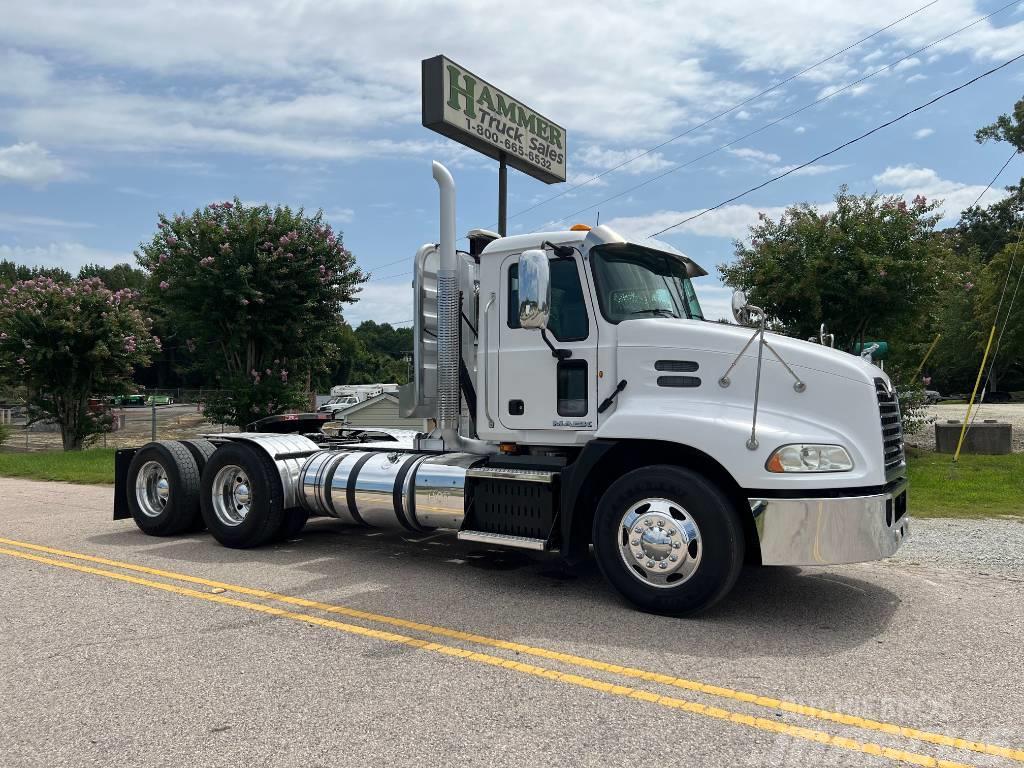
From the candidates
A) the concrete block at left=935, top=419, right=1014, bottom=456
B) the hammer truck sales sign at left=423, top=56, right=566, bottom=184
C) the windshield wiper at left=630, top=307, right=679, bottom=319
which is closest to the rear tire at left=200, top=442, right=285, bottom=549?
the windshield wiper at left=630, top=307, right=679, bottom=319

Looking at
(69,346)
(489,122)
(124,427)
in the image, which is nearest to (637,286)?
(489,122)

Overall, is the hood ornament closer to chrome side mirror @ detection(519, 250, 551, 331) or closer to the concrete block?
chrome side mirror @ detection(519, 250, 551, 331)

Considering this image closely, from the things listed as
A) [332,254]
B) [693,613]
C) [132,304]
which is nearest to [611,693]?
[693,613]

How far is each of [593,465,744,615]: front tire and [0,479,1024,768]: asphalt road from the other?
224mm

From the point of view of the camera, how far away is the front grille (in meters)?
5.63

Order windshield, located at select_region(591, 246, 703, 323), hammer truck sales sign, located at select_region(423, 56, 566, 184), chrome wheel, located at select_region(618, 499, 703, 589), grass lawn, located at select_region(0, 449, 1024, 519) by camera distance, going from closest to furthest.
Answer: chrome wheel, located at select_region(618, 499, 703, 589)
windshield, located at select_region(591, 246, 703, 323)
grass lawn, located at select_region(0, 449, 1024, 519)
hammer truck sales sign, located at select_region(423, 56, 566, 184)

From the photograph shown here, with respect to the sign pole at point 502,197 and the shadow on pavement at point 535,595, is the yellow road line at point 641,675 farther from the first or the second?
the sign pole at point 502,197

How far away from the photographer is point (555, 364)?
6.58 meters

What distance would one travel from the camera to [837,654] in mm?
4930

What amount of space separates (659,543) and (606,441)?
851 mm

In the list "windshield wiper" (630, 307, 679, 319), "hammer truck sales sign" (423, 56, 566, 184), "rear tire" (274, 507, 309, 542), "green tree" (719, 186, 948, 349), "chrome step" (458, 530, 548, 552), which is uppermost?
"hammer truck sales sign" (423, 56, 566, 184)

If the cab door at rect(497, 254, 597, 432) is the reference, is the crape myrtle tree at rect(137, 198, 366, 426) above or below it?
above

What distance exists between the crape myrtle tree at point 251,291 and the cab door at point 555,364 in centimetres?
1412

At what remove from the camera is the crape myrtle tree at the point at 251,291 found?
1978 centimetres
